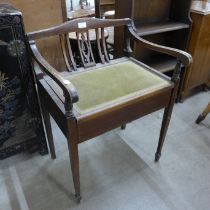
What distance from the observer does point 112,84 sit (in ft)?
3.43

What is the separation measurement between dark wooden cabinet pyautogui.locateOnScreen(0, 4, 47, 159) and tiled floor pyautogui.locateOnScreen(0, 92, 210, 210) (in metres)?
0.15

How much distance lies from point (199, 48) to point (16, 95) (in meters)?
1.39

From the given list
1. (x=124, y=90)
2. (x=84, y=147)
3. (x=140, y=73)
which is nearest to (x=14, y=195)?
(x=84, y=147)

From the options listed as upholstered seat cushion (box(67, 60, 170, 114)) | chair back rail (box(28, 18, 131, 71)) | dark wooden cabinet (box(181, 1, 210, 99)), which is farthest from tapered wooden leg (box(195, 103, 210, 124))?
chair back rail (box(28, 18, 131, 71))

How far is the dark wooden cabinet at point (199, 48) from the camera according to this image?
1550 mm

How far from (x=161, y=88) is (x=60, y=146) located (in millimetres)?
838

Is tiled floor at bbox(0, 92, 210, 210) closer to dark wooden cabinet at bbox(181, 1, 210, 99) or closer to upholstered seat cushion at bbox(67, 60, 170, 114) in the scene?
dark wooden cabinet at bbox(181, 1, 210, 99)

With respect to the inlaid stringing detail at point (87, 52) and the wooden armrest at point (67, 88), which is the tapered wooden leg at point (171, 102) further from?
the wooden armrest at point (67, 88)

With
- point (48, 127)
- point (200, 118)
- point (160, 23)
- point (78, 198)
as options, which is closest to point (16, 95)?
point (48, 127)

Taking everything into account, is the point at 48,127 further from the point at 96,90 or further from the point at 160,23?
the point at 160,23

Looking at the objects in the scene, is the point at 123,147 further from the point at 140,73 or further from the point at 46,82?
the point at 46,82

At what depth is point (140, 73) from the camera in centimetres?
115

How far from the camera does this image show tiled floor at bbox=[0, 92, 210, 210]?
45.8 inches

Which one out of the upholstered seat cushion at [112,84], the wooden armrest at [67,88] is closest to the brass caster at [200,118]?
the upholstered seat cushion at [112,84]
